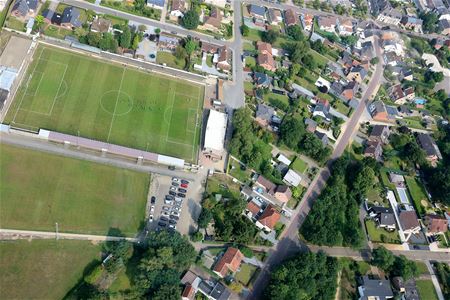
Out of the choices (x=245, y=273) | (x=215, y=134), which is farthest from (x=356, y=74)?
(x=245, y=273)

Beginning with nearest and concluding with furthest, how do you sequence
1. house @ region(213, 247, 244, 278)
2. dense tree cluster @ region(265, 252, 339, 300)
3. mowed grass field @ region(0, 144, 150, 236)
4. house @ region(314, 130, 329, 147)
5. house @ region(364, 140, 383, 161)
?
1. dense tree cluster @ region(265, 252, 339, 300)
2. mowed grass field @ region(0, 144, 150, 236)
3. house @ region(213, 247, 244, 278)
4. house @ region(314, 130, 329, 147)
5. house @ region(364, 140, 383, 161)

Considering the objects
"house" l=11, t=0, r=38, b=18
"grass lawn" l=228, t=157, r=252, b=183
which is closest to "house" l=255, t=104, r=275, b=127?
"grass lawn" l=228, t=157, r=252, b=183

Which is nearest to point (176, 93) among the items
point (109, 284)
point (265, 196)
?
point (265, 196)

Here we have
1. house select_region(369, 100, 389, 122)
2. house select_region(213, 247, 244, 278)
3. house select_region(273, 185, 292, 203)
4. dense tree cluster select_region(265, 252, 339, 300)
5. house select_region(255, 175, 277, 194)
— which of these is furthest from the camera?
house select_region(369, 100, 389, 122)

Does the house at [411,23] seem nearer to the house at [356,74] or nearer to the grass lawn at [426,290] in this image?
the house at [356,74]

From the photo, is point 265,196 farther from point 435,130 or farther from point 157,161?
point 435,130

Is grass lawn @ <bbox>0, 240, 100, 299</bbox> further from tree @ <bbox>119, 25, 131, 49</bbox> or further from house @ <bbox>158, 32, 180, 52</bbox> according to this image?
house @ <bbox>158, 32, 180, 52</bbox>

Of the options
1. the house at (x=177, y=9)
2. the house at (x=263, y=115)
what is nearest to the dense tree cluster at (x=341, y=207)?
the house at (x=263, y=115)

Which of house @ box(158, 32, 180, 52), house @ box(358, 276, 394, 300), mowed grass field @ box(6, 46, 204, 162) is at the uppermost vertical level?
house @ box(158, 32, 180, 52)
